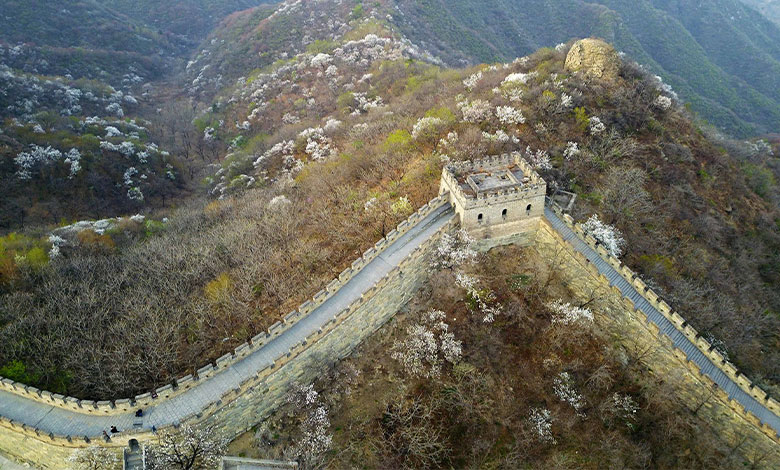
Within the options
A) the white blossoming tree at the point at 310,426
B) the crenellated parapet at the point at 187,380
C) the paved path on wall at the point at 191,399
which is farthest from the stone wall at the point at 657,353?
the white blossoming tree at the point at 310,426

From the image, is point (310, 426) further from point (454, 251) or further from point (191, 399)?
point (454, 251)

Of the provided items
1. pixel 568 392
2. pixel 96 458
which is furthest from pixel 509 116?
pixel 96 458

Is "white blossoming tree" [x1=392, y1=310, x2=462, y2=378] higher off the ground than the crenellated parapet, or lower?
lower

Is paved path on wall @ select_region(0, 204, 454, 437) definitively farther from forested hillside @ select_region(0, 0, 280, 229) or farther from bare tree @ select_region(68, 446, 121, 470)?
forested hillside @ select_region(0, 0, 280, 229)

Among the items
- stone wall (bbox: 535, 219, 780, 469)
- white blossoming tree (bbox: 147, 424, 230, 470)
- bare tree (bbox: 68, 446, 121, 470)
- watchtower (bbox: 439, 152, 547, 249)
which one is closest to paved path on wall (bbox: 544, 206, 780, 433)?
stone wall (bbox: 535, 219, 780, 469)

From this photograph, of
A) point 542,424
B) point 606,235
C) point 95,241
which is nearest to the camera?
point 542,424

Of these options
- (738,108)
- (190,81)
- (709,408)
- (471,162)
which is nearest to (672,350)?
(709,408)
